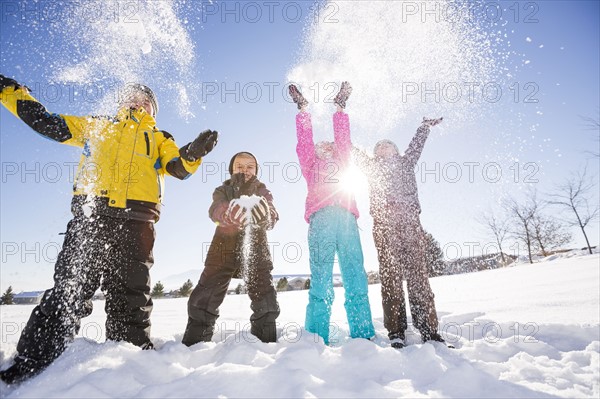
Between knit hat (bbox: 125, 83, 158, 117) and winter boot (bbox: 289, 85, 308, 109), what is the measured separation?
4.92 ft

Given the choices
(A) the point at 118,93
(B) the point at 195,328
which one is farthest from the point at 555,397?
(A) the point at 118,93

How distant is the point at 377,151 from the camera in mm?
3895

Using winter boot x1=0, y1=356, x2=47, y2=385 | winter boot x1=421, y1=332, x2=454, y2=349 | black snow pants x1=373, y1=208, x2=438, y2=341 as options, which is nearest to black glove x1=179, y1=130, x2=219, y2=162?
winter boot x1=0, y1=356, x2=47, y2=385

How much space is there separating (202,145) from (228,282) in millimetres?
1262

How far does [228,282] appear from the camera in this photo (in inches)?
110

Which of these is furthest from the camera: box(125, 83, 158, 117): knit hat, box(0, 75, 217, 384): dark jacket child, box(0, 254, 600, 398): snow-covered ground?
box(125, 83, 158, 117): knit hat

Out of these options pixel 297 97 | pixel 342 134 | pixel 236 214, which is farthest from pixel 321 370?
pixel 297 97

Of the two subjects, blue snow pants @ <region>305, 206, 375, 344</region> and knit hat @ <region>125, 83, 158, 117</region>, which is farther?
knit hat @ <region>125, 83, 158, 117</region>

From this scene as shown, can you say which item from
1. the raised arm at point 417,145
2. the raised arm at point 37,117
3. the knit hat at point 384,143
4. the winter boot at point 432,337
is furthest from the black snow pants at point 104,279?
the raised arm at point 417,145

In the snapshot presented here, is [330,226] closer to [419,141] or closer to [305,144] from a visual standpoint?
[305,144]

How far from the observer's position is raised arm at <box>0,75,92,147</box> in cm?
240

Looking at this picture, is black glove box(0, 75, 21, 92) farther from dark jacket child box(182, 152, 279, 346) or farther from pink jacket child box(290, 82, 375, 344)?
pink jacket child box(290, 82, 375, 344)

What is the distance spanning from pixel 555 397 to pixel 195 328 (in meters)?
2.37

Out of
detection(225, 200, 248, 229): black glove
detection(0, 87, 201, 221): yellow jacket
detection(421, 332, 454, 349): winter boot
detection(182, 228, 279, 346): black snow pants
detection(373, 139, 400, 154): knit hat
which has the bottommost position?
detection(421, 332, 454, 349): winter boot
